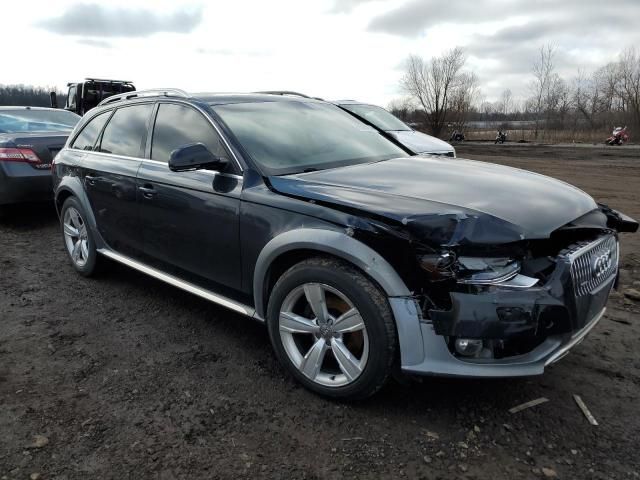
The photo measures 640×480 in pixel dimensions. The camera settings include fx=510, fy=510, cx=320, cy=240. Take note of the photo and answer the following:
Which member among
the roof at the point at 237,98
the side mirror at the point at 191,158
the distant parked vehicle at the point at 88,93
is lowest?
the side mirror at the point at 191,158

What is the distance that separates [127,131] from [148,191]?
803 mm

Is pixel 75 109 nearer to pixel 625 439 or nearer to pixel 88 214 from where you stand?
pixel 88 214

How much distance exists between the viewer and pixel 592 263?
2.61 m

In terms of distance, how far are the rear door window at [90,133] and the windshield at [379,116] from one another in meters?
5.27

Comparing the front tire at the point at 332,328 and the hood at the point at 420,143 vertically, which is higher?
the hood at the point at 420,143

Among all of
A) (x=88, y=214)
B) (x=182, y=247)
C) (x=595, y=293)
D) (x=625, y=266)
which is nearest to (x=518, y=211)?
(x=595, y=293)

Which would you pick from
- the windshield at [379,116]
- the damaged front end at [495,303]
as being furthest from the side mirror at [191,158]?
the windshield at [379,116]

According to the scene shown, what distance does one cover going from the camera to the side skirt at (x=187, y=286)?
127 inches

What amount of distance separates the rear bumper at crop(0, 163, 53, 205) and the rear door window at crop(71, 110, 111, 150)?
218 centimetres

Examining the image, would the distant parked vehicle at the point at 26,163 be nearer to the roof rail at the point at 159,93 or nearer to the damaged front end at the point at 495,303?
the roof rail at the point at 159,93

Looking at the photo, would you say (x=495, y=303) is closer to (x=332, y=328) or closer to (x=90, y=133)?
(x=332, y=328)

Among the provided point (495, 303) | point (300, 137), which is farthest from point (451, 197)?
point (300, 137)

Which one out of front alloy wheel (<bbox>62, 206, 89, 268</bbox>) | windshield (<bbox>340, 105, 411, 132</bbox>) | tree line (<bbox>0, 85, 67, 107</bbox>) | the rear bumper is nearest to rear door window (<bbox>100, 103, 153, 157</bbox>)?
front alloy wheel (<bbox>62, 206, 89, 268</bbox>)

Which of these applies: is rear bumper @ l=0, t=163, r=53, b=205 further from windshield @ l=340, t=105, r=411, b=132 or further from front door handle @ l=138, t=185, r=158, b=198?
windshield @ l=340, t=105, r=411, b=132
